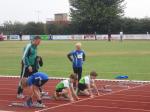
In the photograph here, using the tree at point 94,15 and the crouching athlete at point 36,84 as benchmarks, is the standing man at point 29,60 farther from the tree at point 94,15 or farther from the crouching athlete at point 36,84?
the tree at point 94,15

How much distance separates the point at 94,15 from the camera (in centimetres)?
9300

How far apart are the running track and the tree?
73.5m

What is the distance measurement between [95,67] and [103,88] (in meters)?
9.78

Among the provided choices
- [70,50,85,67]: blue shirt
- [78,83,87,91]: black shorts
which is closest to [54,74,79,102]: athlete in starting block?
[78,83,87,91]: black shorts

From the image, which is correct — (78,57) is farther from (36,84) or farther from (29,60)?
(36,84)

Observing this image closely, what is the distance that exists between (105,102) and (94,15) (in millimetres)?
79614

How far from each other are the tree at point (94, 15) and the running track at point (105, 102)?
73.5m

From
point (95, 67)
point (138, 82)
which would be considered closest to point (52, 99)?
point (138, 82)

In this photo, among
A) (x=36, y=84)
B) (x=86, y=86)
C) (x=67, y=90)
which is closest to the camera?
(x=36, y=84)

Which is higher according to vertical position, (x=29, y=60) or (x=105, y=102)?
(x=29, y=60)

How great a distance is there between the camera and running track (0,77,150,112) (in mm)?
12688

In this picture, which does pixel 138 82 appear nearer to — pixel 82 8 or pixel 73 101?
pixel 73 101

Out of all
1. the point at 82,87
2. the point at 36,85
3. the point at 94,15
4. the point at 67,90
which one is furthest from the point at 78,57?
the point at 94,15

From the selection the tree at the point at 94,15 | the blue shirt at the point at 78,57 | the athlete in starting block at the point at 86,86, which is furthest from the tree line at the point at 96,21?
the athlete in starting block at the point at 86,86
